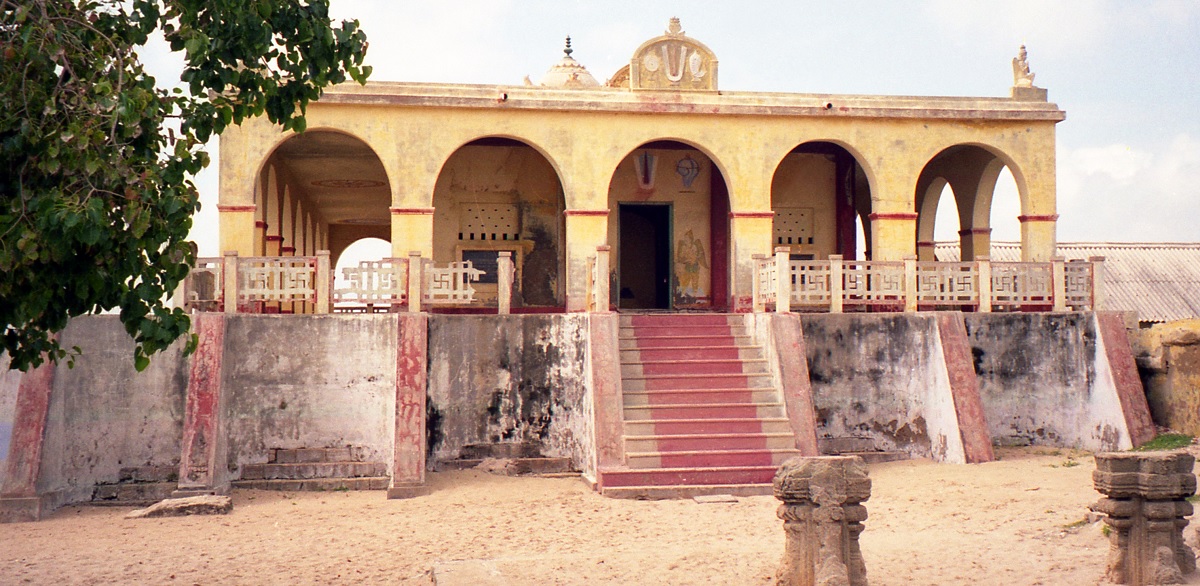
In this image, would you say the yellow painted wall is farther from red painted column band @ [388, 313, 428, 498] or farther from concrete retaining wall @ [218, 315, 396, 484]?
red painted column band @ [388, 313, 428, 498]

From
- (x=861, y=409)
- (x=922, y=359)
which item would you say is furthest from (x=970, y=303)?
(x=861, y=409)

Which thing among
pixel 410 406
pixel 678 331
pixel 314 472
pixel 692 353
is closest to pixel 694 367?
pixel 692 353

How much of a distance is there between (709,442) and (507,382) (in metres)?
2.72

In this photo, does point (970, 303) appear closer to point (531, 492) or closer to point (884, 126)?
point (884, 126)

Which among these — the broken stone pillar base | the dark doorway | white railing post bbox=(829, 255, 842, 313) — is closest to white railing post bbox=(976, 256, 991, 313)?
white railing post bbox=(829, 255, 842, 313)

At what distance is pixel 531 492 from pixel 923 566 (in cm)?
501

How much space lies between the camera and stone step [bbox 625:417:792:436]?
12445 millimetres

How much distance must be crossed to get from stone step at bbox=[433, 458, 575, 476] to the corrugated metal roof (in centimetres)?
1308

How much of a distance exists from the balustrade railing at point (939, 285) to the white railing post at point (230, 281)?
678 cm

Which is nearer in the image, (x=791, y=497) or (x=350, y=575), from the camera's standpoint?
(x=791, y=497)

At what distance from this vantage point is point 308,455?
1290 cm

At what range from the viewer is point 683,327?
14320 mm

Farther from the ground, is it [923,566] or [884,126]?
[884,126]

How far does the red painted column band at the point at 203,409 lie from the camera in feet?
39.3
